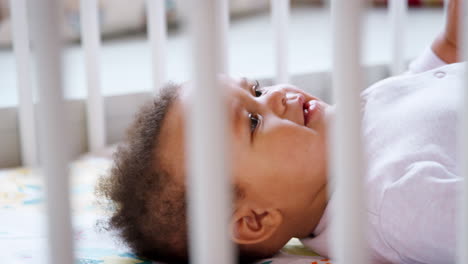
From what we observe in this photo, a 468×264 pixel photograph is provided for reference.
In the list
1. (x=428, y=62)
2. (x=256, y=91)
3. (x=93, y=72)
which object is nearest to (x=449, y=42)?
(x=428, y=62)

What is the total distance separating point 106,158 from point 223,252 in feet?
2.65

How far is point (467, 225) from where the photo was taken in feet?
1.43

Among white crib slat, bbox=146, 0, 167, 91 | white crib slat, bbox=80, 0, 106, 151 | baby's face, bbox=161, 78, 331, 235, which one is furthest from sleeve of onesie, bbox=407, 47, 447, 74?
white crib slat, bbox=80, 0, 106, 151

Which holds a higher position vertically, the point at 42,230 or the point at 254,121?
the point at 254,121

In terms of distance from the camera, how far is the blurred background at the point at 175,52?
1253 millimetres

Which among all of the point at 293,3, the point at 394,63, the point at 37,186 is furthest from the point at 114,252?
the point at 293,3

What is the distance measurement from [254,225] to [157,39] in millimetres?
505

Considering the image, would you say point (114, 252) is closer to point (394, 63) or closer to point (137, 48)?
point (394, 63)

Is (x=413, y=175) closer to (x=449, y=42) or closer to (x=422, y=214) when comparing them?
(x=422, y=214)

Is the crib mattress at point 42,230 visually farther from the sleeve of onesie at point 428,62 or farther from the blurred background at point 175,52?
the sleeve of onesie at point 428,62

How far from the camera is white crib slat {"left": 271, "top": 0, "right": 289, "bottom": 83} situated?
116cm

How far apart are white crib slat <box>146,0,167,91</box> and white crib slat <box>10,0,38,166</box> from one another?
0.72 ft

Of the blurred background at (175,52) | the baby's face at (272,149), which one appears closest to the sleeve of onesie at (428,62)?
the blurred background at (175,52)

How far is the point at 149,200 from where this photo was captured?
2.39 feet
